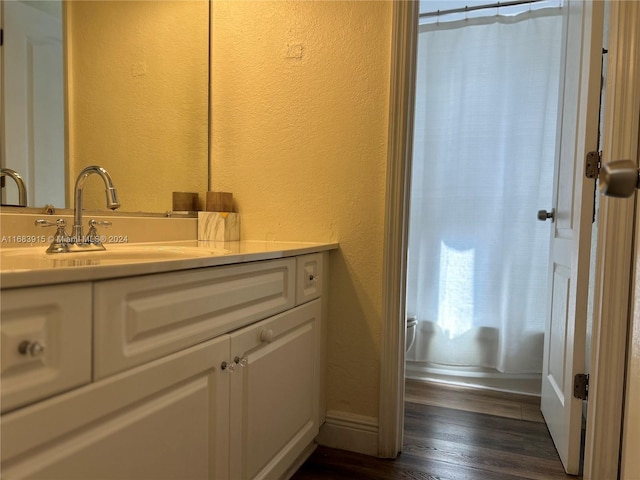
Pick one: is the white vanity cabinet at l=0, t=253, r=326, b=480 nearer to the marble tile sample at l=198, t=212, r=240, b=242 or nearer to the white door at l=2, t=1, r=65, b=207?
the marble tile sample at l=198, t=212, r=240, b=242

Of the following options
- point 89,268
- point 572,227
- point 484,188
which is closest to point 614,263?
point 572,227

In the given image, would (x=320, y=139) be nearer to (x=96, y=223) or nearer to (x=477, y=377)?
(x=96, y=223)

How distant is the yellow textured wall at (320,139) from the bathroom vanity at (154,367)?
0.32 metres

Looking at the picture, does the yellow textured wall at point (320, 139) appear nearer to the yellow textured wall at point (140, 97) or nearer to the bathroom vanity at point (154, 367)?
the yellow textured wall at point (140, 97)

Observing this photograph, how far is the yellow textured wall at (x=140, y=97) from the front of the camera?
4.72ft

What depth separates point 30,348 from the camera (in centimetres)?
64

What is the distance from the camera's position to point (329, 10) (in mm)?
1724

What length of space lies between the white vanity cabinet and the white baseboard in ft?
0.86

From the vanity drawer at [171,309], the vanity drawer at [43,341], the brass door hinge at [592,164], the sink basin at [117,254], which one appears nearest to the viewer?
the vanity drawer at [43,341]

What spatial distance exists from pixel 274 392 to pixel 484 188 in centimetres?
170

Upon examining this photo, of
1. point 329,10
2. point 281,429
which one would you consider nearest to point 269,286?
point 281,429

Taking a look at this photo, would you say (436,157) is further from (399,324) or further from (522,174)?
(399,324)

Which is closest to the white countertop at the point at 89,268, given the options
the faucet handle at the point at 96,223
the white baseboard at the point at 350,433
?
the faucet handle at the point at 96,223

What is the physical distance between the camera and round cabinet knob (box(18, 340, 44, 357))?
64 cm
